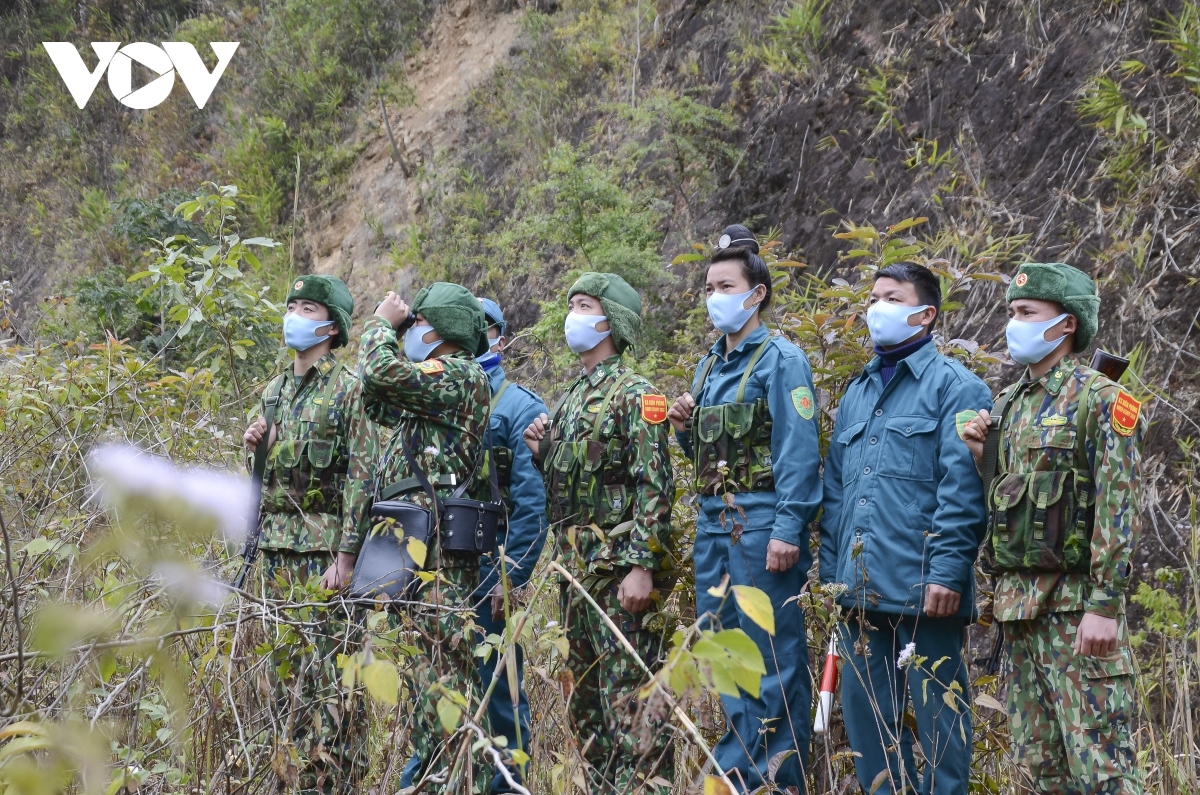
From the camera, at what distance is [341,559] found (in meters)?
4.24

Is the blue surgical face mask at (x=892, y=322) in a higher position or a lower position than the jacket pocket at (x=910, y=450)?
higher

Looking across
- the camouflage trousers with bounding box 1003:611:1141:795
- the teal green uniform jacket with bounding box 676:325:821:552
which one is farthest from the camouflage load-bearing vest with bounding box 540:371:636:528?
the camouflage trousers with bounding box 1003:611:1141:795

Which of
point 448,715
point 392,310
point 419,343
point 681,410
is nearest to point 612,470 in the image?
point 681,410

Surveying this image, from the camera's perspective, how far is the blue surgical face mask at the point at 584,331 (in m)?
4.65

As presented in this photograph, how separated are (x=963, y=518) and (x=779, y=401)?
2.59ft

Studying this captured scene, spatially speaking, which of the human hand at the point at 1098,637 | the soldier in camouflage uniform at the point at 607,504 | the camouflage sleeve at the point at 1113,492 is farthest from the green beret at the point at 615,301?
the human hand at the point at 1098,637

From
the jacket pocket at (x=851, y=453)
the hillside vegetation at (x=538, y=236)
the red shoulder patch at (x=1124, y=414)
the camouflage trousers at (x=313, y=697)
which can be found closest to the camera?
the hillside vegetation at (x=538, y=236)

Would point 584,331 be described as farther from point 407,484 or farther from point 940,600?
point 940,600

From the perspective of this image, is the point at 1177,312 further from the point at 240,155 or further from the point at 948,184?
the point at 240,155

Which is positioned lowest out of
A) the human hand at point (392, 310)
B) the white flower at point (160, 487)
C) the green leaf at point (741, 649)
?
the human hand at point (392, 310)

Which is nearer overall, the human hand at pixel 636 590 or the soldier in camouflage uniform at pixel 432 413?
the soldier in camouflage uniform at pixel 432 413

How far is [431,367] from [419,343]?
0.46 meters

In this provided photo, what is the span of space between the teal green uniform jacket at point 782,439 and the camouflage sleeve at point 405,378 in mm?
980

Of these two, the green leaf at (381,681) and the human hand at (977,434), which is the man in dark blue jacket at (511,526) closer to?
the human hand at (977,434)
